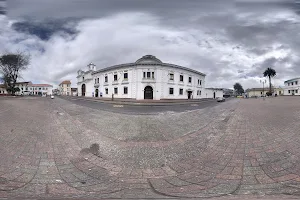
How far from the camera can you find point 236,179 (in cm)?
390

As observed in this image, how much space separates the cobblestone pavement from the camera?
357 cm

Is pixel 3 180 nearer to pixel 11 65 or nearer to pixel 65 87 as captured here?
pixel 11 65

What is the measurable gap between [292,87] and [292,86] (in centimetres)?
35

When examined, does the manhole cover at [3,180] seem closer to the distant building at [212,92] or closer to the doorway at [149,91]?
the doorway at [149,91]

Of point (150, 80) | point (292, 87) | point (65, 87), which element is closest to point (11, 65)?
point (150, 80)

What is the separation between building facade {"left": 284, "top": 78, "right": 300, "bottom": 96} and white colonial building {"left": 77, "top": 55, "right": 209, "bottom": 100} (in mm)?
36430

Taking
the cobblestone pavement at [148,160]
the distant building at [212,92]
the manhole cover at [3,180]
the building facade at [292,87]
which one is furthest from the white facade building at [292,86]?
the manhole cover at [3,180]

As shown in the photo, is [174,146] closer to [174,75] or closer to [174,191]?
[174,191]

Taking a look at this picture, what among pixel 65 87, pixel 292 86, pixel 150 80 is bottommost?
pixel 150 80

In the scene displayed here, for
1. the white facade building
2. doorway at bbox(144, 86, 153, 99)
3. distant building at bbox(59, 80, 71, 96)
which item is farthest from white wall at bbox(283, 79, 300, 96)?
distant building at bbox(59, 80, 71, 96)

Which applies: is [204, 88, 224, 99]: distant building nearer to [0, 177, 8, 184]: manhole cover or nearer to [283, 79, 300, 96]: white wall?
[283, 79, 300, 96]: white wall

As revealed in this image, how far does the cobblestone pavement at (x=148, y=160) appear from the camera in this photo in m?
3.57

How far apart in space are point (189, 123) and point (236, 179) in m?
4.23

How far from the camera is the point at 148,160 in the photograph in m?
4.95
